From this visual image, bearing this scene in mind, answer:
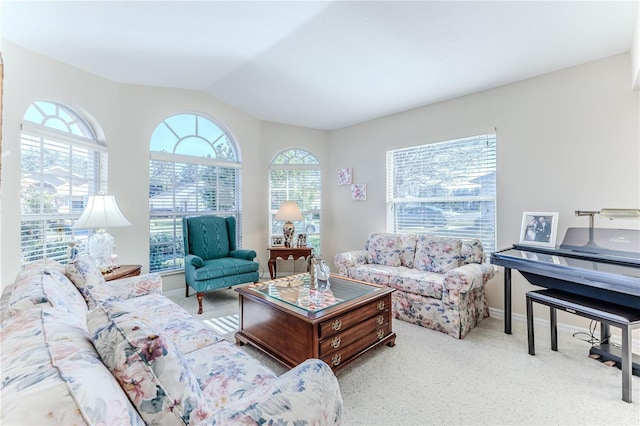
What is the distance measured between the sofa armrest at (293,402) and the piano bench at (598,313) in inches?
80.0

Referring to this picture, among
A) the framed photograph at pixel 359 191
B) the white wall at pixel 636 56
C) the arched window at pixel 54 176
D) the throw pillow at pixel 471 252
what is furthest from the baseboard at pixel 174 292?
the white wall at pixel 636 56

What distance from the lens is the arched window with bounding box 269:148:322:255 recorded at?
4.72 m

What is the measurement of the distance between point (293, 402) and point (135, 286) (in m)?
2.07

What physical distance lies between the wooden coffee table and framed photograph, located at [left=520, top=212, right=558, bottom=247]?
5.31 ft

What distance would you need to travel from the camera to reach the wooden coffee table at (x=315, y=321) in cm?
188

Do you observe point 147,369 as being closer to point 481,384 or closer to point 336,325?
point 336,325

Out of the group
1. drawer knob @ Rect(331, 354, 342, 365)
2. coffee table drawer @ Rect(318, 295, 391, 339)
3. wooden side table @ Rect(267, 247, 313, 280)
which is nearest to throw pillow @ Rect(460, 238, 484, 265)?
coffee table drawer @ Rect(318, 295, 391, 339)

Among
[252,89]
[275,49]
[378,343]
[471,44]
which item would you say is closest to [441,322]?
[378,343]

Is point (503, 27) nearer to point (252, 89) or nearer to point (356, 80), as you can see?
point (356, 80)

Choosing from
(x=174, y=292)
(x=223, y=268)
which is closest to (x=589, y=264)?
(x=223, y=268)

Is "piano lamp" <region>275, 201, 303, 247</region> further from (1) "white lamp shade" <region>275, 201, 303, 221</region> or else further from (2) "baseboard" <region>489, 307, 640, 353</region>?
(2) "baseboard" <region>489, 307, 640, 353</region>

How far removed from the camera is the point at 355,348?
209 cm

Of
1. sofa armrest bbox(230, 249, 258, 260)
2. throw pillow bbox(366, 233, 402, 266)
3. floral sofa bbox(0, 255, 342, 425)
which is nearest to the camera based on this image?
floral sofa bbox(0, 255, 342, 425)

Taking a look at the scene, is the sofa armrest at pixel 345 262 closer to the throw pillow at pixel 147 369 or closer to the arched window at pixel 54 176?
the throw pillow at pixel 147 369
